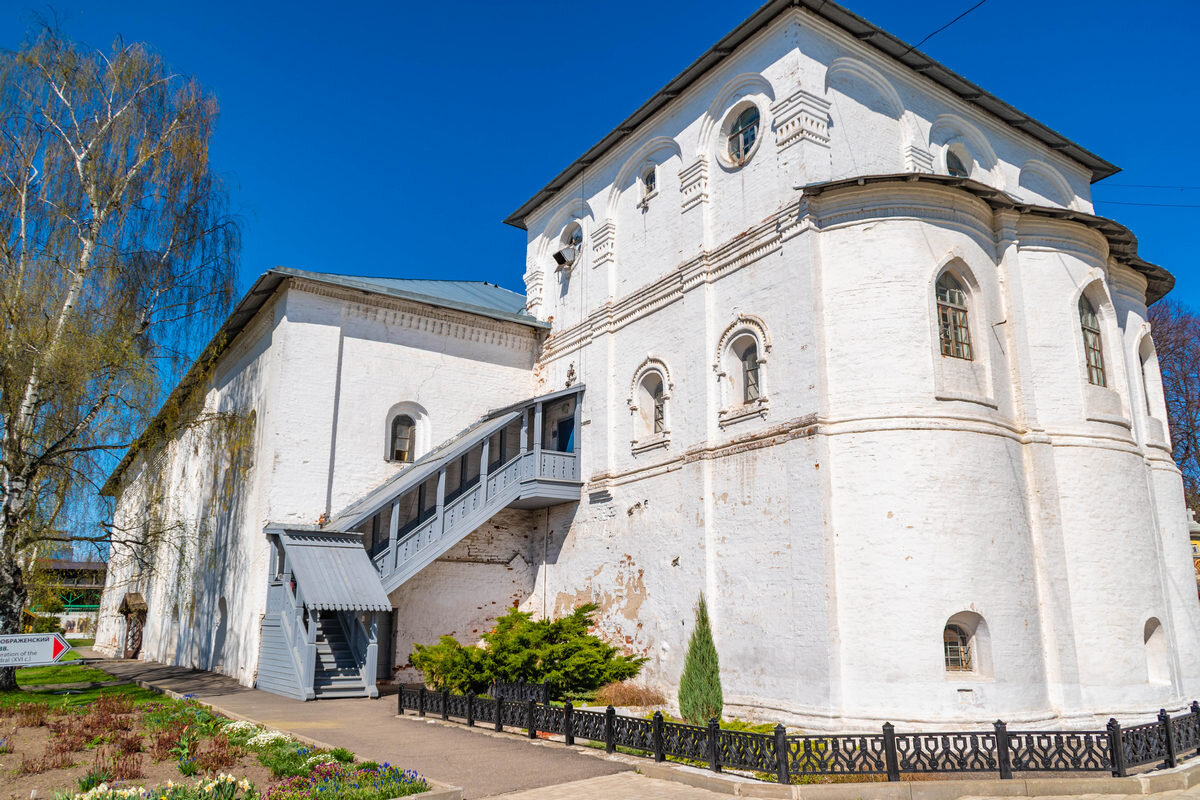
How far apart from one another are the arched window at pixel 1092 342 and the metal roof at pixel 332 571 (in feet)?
45.2

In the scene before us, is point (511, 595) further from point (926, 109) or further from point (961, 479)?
point (926, 109)

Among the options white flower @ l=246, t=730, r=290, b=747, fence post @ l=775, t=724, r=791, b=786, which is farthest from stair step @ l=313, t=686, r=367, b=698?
fence post @ l=775, t=724, r=791, b=786

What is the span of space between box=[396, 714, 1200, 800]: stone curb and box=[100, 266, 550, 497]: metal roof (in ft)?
40.8

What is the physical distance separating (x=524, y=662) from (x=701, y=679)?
2.99 meters

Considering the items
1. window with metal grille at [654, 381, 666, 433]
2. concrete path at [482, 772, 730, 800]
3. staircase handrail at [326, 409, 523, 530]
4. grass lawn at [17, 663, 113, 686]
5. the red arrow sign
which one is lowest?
concrete path at [482, 772, 730, 800]

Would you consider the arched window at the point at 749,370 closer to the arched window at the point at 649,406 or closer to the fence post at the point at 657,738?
the arched window at the point at 649,406

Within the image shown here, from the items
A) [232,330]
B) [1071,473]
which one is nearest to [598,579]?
[1071,473]

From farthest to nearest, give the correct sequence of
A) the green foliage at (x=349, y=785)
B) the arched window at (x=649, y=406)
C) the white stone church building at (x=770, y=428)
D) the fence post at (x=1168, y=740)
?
the arched window at (x=649, y=406), the white stone church building at (x=770, y=428), the fence post at (x=1168, y=740), the green foliage at (x=349, y=785)

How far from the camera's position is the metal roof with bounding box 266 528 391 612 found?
15.6 metres

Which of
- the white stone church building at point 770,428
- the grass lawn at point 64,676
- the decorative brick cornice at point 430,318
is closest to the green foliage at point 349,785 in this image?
the white stone church building at point 770,428

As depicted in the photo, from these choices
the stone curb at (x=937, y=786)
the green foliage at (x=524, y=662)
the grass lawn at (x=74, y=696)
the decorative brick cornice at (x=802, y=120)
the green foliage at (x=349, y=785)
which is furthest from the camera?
the decorative brick cornice at (x=802, y=120)

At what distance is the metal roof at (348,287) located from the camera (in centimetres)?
1739

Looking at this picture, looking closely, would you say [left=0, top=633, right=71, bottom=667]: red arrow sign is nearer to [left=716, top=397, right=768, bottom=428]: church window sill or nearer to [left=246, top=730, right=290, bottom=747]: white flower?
[left=246, top=730, right=290, bottom=747]: white flower

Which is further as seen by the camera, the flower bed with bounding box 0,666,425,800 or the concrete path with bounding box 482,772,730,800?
the concrete path with bounding box 482,772,730,800
